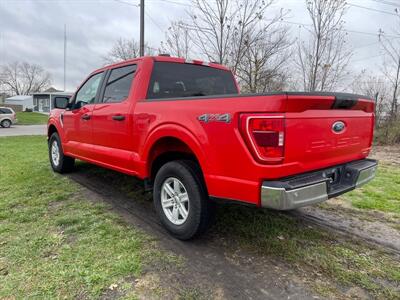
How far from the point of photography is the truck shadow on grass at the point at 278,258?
8.43 feet

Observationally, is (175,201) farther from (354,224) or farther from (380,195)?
(380,195)

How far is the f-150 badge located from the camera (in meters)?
2.65

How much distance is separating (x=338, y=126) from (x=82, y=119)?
147 inches

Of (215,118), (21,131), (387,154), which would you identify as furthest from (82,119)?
(21,131)

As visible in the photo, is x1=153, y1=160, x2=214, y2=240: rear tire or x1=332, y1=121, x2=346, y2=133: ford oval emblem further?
x1=153, y1=160, x2=214, y2=240: rear tire

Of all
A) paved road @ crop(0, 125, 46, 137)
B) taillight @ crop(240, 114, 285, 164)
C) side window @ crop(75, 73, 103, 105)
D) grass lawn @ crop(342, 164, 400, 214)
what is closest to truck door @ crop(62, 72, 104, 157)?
side window @ crop(75, 73, 103, 105)

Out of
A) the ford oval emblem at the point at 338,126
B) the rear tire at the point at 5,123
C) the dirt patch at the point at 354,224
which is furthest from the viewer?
the rear tire at the point at 5,123

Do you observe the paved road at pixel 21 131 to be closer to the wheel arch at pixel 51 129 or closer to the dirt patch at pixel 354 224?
the wheel arch at pixel 51 129

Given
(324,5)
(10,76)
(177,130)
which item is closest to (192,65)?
(177,130)

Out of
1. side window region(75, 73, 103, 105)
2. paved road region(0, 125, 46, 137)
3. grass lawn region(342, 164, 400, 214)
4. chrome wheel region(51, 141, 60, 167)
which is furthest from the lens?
paved road region(0, 125, 46, 137)

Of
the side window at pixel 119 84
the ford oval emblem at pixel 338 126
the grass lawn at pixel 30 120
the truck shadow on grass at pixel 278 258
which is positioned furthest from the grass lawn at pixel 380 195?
the grass lawn at pixel 30 120

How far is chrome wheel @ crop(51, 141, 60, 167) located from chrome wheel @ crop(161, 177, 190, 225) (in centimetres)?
360

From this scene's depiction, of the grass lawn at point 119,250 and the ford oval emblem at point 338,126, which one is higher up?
the ford oval emblem at point 338,126

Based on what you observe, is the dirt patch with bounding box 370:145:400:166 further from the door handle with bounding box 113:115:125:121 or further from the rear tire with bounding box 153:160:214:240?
the door handle with bounding box 113:115:125:121
